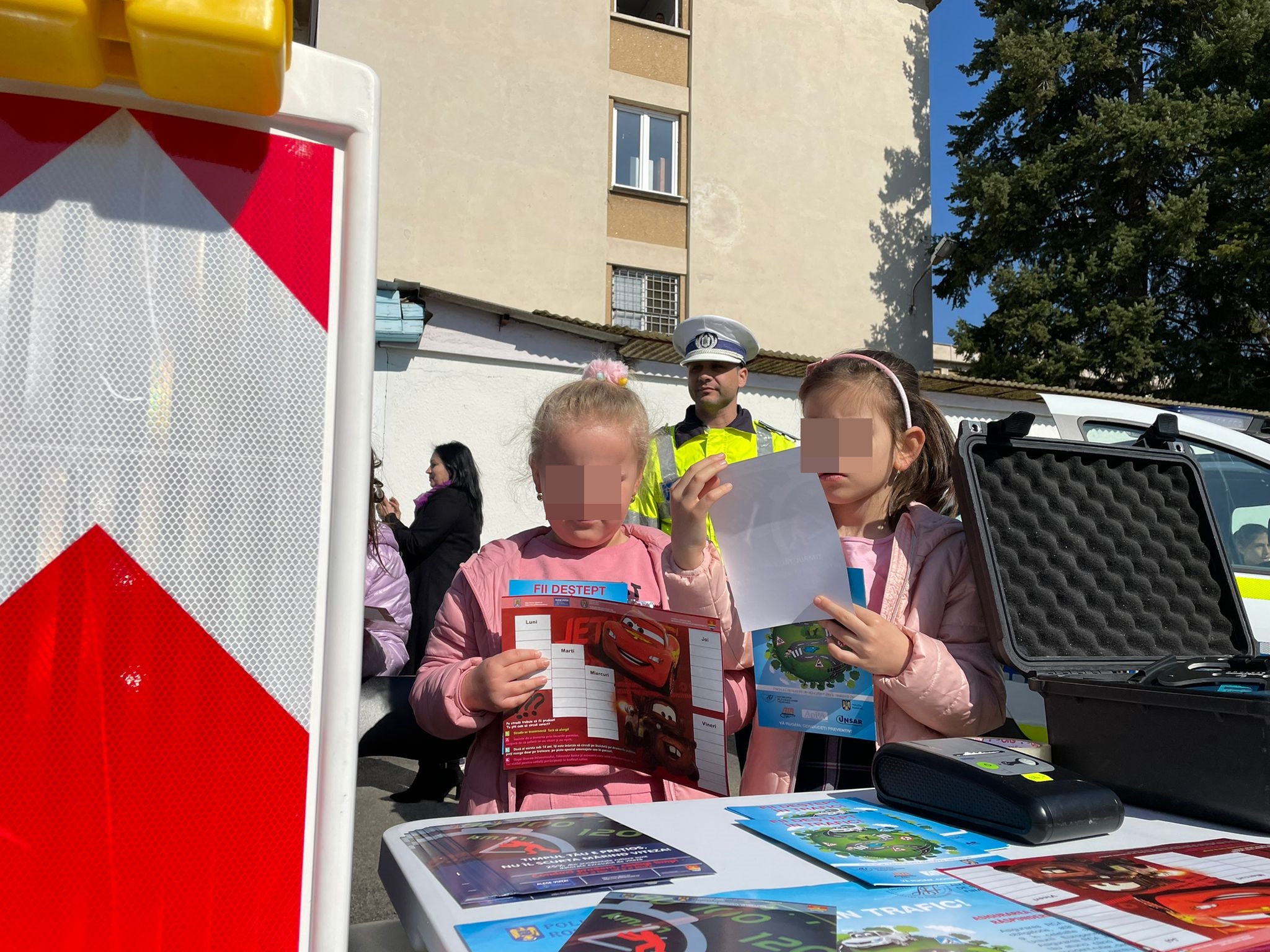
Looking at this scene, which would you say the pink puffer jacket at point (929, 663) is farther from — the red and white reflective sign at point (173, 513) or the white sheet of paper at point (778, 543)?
the red and white reflective sign at point (173, 513)

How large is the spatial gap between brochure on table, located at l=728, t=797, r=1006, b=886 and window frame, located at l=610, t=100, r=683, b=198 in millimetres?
14340

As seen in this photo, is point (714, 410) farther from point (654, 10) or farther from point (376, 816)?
point (654, 10)

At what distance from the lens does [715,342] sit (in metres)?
4.47

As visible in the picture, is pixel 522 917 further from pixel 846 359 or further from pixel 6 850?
pixel 846 359

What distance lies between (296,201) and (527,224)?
13.8m

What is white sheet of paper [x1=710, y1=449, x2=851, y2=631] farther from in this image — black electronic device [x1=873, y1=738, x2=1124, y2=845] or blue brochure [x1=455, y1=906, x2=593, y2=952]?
blue brochure [x1=455, y1=906, x2=593, y2=952]

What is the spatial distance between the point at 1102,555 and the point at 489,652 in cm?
121

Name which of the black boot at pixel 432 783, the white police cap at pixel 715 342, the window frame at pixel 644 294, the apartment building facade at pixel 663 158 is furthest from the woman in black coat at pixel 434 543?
the window frame at pixel 644 294

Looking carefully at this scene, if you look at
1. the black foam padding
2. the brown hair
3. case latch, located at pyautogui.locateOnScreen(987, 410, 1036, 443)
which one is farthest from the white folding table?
the brown hair

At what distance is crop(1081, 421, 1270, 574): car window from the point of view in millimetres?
4551

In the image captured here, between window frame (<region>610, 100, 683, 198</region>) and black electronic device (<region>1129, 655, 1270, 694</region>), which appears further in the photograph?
window frame (<region>610, 100, 683, 198</region>)

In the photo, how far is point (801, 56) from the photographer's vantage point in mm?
16500

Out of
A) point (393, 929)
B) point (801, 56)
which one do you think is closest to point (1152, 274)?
point (801, 56)

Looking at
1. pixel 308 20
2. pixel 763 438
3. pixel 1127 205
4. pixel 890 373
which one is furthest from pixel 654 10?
pixel 890 373
